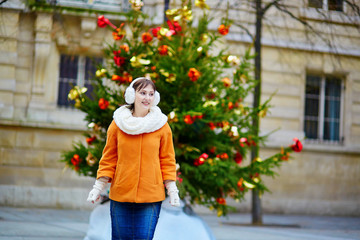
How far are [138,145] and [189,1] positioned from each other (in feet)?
13.0

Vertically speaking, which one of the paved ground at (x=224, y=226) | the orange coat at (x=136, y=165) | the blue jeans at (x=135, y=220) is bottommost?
the paved ground at (x=224, y=226)

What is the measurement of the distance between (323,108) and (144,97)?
13.0 metres

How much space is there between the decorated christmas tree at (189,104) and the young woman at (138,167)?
2.69 m

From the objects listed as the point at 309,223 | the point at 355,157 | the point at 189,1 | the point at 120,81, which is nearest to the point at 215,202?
the point at 120,81

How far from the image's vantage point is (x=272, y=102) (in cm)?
1525

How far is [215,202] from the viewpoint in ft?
25.0

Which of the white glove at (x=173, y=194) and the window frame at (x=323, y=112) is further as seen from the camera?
the window frame at (x=323, y=112)

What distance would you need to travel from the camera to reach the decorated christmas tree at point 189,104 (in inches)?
280

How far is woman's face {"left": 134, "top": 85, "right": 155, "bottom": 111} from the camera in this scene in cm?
413

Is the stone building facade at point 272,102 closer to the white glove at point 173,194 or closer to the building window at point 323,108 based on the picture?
the building window at point 323,108

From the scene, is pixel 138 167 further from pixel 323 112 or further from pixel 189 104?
pixel 323 112

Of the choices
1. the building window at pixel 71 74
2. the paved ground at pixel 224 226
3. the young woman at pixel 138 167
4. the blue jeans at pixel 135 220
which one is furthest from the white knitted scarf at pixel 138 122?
the building window at pixel 71 74

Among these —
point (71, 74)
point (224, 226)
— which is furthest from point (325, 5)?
point (71, 74)

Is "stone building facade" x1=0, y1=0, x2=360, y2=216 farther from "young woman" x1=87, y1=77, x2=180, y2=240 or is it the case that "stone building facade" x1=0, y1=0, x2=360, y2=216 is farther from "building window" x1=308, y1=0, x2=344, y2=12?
"young woman" x1=87, y1=77, x2=180, y2=240
